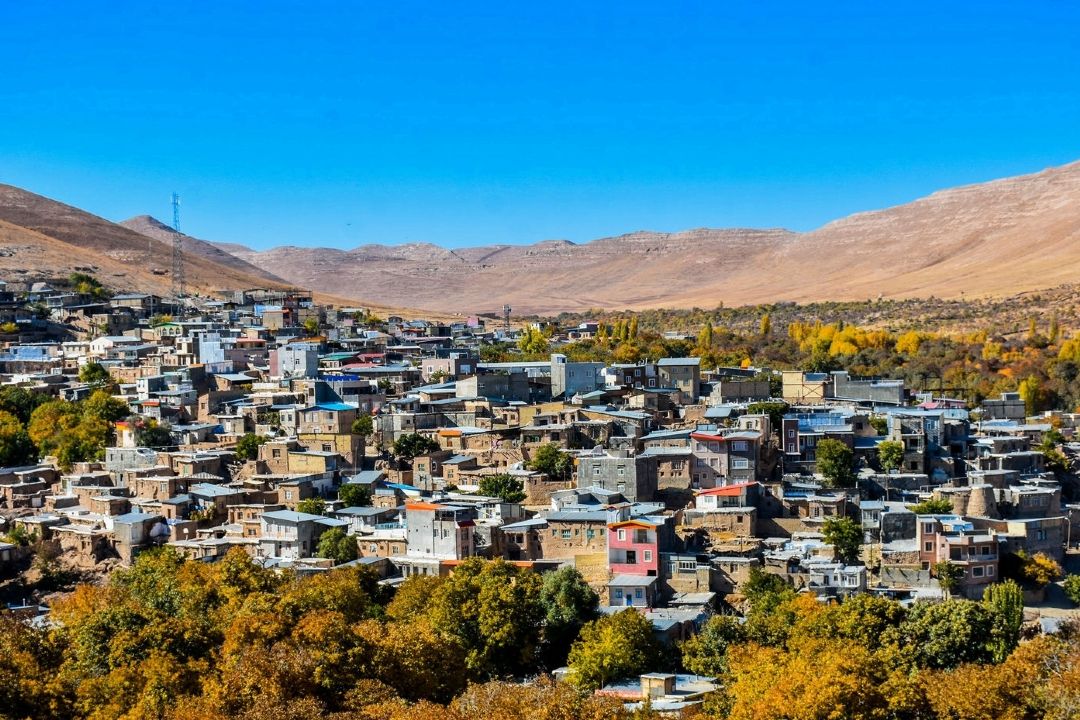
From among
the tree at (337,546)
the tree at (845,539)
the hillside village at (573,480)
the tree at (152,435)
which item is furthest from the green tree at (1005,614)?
the tree at (152,435)

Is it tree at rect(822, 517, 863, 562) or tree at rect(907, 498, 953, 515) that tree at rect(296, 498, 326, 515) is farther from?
tree at rect(907, 498, 953, 515)

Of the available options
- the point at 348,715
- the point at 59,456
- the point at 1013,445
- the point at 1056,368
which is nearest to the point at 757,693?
the point at 348,715

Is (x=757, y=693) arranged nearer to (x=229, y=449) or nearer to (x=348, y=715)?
(x=348, y=715)

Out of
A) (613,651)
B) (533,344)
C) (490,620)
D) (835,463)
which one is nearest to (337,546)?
(490,620)

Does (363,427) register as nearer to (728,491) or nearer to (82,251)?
(728,491)

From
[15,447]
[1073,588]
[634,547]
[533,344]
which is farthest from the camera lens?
[533,344]

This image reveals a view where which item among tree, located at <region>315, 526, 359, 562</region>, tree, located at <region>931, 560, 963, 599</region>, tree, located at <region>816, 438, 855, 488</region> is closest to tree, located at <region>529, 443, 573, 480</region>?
tree, located at <region>315, 526, 359, 562</region>
